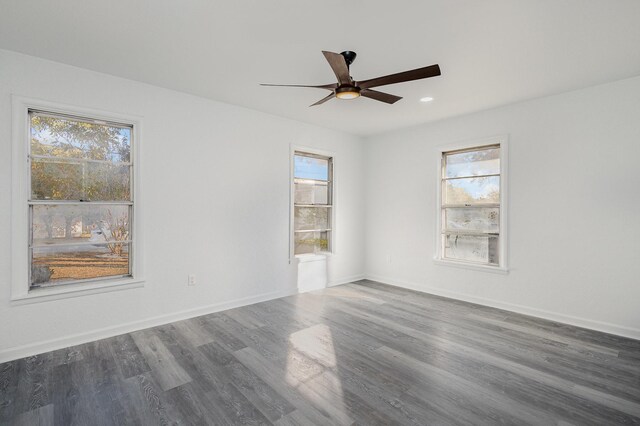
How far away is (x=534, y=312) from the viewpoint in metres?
3.99

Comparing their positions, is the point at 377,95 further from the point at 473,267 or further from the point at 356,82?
the point at 473,267

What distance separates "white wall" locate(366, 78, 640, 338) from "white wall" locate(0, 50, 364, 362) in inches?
94.1

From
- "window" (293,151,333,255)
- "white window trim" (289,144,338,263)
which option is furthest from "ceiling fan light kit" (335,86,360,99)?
"window" (293,151,333,255)

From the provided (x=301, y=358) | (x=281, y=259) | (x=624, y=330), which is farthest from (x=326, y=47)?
(x=624, y=330)

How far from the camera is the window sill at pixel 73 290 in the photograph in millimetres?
2879

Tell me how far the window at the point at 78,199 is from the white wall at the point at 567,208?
12.7 ft

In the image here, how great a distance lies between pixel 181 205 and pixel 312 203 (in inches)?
85.4

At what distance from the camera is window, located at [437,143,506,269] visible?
4.42 meters

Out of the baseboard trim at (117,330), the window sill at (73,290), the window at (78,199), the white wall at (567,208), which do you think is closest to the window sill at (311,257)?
the baseboard trim at (117,330)

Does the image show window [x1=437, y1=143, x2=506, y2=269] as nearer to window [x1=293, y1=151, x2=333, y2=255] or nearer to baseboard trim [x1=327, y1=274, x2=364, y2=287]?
baseboard trim [x1=327, y1=274, x2=364, y2=287]

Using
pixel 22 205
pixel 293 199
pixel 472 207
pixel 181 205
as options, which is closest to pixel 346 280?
pixel 293 199

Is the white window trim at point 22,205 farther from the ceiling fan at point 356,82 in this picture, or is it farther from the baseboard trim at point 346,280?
the baseboard trim at point 346,280

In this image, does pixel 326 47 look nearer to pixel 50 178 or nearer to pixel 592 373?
pixel 50 178

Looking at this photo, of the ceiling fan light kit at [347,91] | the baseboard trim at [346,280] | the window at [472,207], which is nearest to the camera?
the ceiling fan light kit at [347,91]
